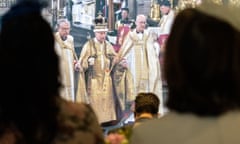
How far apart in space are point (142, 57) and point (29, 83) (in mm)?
2822

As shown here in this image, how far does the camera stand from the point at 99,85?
382 cm

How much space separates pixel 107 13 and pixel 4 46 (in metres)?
2.81

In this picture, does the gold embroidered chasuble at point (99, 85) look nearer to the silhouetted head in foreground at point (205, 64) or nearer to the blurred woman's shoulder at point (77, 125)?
the blurred woman's shoulder at point (77, 125)

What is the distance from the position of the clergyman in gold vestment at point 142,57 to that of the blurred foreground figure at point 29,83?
2771 millimetres

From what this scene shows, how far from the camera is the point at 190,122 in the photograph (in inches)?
41.5

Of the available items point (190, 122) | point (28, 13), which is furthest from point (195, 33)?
point (28, 13)

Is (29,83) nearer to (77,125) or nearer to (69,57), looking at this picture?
(77,125)

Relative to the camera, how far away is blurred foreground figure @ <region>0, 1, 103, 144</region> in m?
1.08

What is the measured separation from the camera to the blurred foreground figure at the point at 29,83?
108 cm

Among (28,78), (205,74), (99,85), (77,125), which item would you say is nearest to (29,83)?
(28,78)

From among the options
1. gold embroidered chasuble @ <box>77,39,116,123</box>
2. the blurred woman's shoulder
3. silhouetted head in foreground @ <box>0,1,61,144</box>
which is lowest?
gold embroidered chasuble @ <box>77,39,116,123</box>

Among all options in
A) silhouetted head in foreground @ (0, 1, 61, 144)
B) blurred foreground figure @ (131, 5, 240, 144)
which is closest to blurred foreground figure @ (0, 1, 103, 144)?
silhouetted head in foreground @ (0, 1, 61, 144)

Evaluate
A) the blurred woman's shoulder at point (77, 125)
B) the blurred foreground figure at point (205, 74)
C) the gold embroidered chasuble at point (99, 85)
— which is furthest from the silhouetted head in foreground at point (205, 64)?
the gold embroidered chasuble at point (99, 85)

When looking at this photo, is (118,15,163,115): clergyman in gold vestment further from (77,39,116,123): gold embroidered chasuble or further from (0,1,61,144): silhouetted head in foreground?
(0,1,61,144): silhouetted head in foreground
